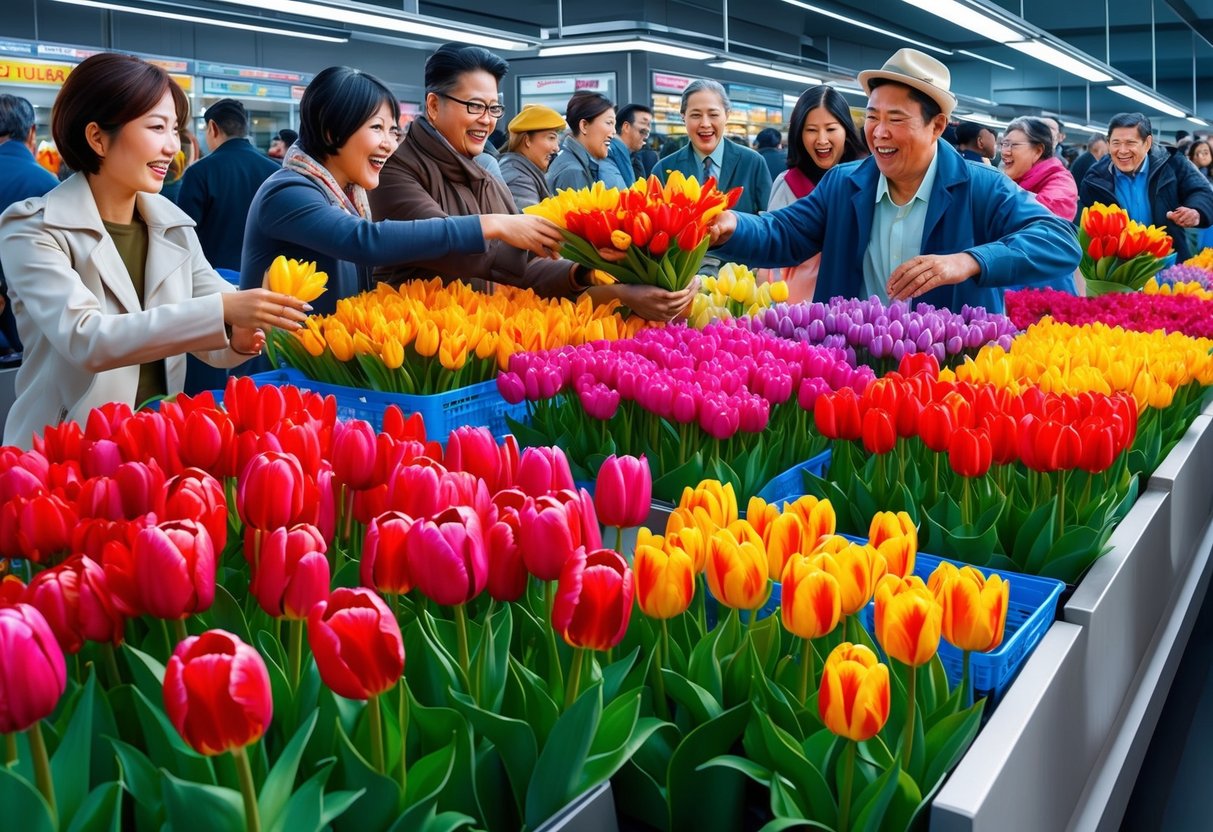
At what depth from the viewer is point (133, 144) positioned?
6.83ft

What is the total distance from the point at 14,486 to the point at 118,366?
43.8 inches

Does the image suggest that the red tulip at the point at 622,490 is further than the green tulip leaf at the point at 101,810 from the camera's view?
Yes

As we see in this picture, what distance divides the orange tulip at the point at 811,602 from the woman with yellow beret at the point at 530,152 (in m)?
3.29

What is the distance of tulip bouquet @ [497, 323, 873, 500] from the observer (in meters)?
1.47

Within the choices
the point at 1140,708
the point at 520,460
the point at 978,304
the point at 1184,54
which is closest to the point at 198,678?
the point at 520,460

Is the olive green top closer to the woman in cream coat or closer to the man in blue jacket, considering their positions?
the woman in cream coat

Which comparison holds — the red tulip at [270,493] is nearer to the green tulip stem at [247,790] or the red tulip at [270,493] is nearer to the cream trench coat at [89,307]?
the green tulip stem at [247,790]

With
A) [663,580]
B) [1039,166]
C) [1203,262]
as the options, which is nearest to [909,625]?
[663,580]

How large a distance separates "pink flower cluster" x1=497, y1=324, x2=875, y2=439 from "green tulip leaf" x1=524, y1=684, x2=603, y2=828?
80cm

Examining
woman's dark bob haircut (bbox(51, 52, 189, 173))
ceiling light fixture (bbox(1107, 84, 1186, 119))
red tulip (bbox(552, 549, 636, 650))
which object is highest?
ceiling light fixture (bbox(1107, 84, 1186, 119))

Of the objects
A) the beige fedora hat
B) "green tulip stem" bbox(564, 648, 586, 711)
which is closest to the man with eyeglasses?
the beige fedora hat

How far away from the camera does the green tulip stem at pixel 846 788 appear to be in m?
0.74

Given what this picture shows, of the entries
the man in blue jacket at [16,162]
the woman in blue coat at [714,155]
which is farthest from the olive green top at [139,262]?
the woman in blue coat at [714,155]

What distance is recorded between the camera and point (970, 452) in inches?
48.0
